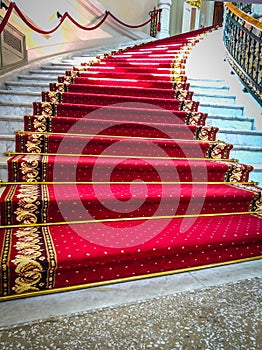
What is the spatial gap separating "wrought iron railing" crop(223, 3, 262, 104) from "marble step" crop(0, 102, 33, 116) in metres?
2.38

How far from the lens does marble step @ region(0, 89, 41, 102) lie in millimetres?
3209

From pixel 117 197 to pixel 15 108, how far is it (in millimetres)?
1683

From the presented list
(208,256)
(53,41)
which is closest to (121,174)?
(208,256)

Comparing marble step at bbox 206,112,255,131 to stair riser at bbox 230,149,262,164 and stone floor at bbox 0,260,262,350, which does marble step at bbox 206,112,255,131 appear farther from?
stone floor at bbox 0,260,262,350

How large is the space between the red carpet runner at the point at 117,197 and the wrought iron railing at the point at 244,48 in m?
0.67

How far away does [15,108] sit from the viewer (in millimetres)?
2930

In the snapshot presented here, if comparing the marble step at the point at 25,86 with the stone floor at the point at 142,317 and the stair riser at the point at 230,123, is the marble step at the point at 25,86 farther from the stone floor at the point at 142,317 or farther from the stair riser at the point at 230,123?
the stone floor at the point at 142,317

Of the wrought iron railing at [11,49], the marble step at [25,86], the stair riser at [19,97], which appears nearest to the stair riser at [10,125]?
the stair riser at [19,97]

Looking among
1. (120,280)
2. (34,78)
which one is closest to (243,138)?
(120,280)

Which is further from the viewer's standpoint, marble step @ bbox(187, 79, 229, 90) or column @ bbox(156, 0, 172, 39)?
column @ bbox(156, 0, 172, 39)

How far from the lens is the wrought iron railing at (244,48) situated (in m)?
Result: 3.14

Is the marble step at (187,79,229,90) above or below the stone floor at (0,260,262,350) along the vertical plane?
above

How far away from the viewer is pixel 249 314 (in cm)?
129

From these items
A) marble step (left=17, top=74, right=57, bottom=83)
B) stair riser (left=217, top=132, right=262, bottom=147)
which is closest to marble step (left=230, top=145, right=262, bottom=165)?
stair riser (left=217, top=132, right=262, bottom=147)
